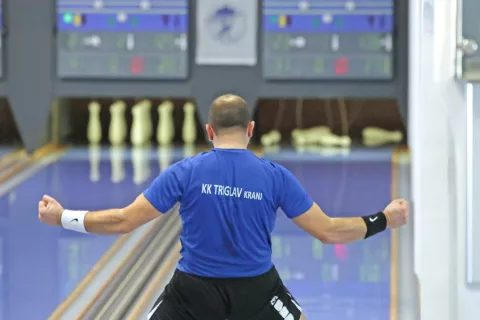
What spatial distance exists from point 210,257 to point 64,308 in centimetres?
115

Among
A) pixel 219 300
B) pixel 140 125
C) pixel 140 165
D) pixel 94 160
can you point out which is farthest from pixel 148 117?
pixel 219 300

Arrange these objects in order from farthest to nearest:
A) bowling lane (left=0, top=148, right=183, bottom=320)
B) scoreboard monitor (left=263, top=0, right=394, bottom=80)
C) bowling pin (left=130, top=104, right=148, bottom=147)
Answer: bowling pin (left=130, top=104, right=148, bottom=147) < scoreboard monitor (left=263, top=0, right=394, bottom=80) < bowling lane (left=0, top=148, right=183, bottom=320)

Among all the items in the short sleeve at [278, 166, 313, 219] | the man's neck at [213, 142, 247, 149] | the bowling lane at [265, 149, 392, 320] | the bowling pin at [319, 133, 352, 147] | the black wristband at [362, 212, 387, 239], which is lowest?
the bowling lane at [265, 149, 392, 320]

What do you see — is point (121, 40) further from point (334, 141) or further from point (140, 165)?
point (334, 141)

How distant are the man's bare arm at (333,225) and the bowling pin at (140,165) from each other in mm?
2747

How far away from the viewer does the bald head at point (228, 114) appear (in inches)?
109

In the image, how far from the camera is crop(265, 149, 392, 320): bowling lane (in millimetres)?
3803

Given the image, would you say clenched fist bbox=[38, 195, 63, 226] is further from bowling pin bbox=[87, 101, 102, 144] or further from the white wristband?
bowling pin bbox=[87, 101, 102, 144]

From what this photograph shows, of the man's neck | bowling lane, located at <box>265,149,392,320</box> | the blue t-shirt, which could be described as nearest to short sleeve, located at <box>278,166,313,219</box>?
the blue t-shirt

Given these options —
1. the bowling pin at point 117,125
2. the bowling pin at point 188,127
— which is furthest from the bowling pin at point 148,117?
the bowling pin at point 188,127

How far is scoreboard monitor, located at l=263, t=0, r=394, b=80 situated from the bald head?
3.61m

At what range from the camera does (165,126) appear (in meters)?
6.71

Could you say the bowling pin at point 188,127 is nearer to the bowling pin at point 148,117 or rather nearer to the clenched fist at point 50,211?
the bowling pin at point 148,117

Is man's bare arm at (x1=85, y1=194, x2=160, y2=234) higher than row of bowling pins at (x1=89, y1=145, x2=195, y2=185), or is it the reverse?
man's bare arm at (x1=85, y1=194, x2=160, y2=234)
